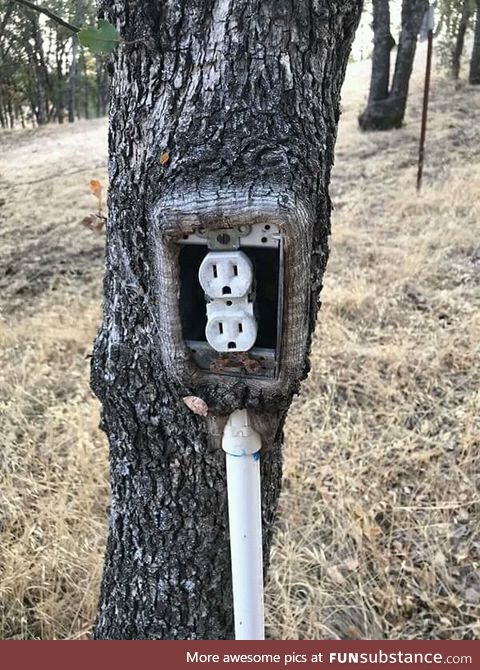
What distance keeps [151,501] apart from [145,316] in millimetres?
416

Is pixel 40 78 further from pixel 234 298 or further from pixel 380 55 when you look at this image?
pixel 234 298

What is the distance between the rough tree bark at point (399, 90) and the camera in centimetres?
773

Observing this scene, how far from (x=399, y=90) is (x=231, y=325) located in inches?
322

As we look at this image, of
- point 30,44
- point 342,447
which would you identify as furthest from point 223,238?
point 30,44

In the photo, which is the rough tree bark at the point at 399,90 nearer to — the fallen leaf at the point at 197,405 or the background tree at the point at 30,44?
the background tree at the point at 30,44

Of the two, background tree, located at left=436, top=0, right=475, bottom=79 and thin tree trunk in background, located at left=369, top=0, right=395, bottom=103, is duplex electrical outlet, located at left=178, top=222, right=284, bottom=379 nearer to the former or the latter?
background tree, located at left=436, top=0, right=475, bottom=79

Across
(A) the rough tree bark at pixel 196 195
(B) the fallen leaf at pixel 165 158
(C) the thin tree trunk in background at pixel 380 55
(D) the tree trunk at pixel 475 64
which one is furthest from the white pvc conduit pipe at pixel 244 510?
(D) the tree trunk at pixel 475 64

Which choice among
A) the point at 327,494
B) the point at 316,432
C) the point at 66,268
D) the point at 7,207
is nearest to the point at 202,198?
the point at 327,494

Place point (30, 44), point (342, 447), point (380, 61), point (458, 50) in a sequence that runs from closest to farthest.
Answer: point (342, 447) → point (30, 44) → point (380, 61) → point (458, 50)

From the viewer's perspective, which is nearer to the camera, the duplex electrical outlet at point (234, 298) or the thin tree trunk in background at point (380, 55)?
the duplex electrical outlet at point (234, 298)

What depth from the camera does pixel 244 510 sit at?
45.0 inches

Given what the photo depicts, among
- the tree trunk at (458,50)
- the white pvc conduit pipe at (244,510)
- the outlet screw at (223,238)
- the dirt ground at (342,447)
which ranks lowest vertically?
the dirt ground at (342,447)

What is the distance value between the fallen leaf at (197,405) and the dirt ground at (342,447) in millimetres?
335

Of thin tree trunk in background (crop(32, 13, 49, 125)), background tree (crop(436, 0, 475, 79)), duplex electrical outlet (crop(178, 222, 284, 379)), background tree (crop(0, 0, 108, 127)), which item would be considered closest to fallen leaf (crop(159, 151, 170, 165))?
duplex electrical outlet (crop(178, 222, 284, 379))
